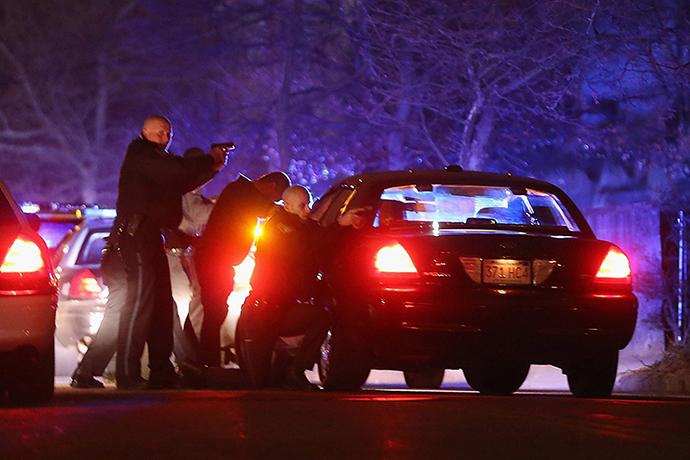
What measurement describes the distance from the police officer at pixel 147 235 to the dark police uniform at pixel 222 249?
78 centimetres

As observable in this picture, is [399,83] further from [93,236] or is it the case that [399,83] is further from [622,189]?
[93,236]

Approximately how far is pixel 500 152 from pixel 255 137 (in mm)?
7852

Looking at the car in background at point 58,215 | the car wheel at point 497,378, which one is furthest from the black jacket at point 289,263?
the car in background at point 58,215

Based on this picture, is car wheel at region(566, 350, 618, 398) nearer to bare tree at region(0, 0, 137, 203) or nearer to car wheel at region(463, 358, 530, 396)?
car wheel at region(463, 358, 530, 396)

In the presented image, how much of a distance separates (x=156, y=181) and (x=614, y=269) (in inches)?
119

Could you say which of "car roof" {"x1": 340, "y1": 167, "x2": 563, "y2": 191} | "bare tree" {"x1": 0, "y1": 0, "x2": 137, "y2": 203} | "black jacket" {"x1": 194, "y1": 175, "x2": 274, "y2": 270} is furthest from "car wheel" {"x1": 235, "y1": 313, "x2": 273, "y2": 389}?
"bare tree" {"x1": 0, "y1": 0, "x2": 137, "y2": 203}

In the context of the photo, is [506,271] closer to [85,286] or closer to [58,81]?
[85,286]

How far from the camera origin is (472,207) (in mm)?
9008

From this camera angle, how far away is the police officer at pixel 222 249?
931 cm

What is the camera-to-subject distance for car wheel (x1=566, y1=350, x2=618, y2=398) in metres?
8.20

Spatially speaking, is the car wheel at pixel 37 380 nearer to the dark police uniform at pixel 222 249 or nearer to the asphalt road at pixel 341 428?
the asphalt road at pixel 341 428

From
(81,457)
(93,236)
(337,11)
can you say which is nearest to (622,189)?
(337,11)

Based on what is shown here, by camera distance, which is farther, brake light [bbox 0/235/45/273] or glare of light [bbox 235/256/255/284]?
glare of light [bbox 235/256/255/284]

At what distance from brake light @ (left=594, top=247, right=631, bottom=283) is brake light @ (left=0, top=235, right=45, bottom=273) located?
338 centimetres
